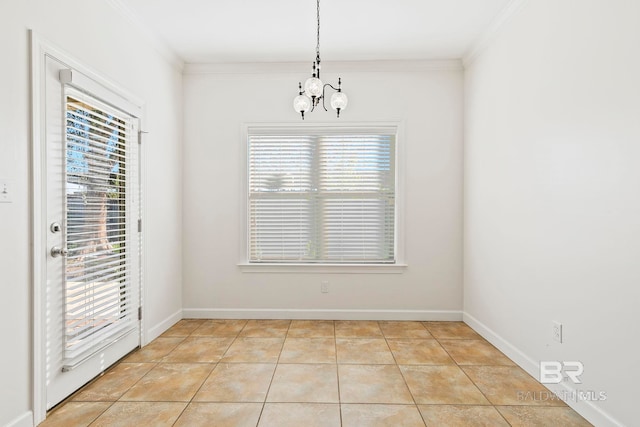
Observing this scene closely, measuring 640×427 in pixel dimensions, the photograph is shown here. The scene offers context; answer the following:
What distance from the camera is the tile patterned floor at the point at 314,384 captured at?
2184mm

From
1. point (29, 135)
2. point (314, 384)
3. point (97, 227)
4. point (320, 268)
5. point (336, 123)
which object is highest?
point (336, 123)

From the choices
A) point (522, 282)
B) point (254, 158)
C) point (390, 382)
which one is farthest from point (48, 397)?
point (522, 282)

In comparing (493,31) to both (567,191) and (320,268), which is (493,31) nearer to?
(567,191)

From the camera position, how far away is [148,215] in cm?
340

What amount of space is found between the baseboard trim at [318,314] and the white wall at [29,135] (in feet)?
1.51

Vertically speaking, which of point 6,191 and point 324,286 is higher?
point 6,191

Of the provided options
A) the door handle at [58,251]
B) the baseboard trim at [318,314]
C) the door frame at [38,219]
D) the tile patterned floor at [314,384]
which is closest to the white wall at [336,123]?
the baseboard trim at [318,314]

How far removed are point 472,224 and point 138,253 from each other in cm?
313

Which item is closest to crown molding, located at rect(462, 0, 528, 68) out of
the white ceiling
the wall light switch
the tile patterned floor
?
the white ceiling

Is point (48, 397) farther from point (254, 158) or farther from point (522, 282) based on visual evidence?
point (522, 282)

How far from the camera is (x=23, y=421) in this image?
6.60 ft

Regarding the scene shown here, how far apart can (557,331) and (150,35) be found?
3.97 m

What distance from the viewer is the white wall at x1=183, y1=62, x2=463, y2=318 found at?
4078 mm

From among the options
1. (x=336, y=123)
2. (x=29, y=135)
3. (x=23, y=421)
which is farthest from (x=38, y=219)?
(x=336, y=123)
